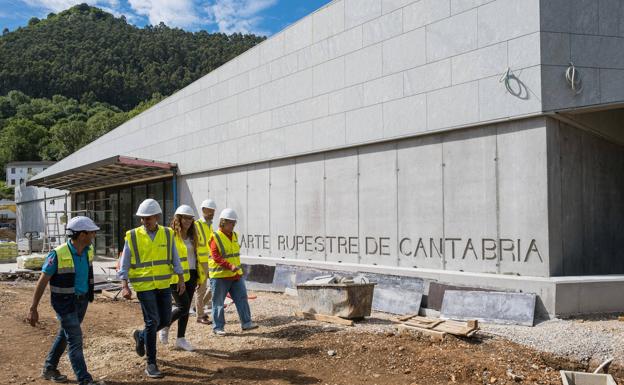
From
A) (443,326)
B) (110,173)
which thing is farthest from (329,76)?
(110,173)

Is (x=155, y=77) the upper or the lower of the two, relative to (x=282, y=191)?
upper

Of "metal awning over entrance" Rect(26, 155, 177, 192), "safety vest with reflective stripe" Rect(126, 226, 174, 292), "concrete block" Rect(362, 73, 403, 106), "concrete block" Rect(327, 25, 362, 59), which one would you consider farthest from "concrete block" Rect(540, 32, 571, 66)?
"metal awning over entrance" Rect(26, 155, 177, 192)

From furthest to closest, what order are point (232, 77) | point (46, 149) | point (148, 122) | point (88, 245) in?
point (46, 149) < point (148, 122) < point (232, 77) < point (88, 245)

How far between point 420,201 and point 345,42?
4239 mm

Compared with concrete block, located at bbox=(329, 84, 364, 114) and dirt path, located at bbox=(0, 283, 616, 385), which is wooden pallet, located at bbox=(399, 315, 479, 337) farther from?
concrete block, located at bbox=(329, 84, 364, 114)

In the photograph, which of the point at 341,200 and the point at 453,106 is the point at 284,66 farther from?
the point at 453,106

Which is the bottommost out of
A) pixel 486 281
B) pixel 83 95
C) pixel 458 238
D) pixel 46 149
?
pixel 486 281

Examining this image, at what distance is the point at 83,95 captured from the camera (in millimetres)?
118062

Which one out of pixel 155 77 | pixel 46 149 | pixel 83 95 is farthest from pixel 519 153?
pixel 83 95

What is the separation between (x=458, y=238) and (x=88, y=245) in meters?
6.19

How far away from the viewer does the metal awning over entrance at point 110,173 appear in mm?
17641

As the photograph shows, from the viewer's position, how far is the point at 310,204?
12.6 m

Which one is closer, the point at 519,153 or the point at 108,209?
A: the point at 519,153

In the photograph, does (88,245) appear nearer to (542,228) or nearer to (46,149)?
(542,228)
